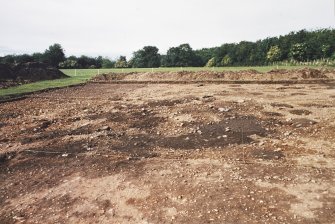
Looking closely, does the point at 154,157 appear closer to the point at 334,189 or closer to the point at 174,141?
the point at 174,141

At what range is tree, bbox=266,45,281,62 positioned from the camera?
57062mm

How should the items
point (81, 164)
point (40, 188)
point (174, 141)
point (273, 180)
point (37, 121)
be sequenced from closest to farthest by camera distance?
point (273, 180) → point (40, 188) → point (81, 164) → point (174, 141) → point (37, 121)

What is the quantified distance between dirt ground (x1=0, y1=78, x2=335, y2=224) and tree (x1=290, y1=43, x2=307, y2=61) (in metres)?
42.2

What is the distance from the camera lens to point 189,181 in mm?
6547

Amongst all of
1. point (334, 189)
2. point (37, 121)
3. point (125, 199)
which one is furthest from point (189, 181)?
point (37, 121)

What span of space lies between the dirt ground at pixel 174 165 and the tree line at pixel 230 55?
42.9 m

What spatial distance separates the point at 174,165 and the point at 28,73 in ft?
101

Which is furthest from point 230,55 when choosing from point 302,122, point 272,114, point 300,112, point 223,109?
point 302,122

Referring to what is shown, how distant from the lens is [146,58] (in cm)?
7950

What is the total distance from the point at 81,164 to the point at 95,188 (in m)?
1.51

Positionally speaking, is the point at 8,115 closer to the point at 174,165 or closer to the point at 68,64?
the point at 174,165

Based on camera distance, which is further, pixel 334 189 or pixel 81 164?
pixel 81 164

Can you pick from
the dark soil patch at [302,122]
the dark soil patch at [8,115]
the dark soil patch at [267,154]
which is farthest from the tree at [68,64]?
the dark soil patch at [267,154]

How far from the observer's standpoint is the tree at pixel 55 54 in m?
68.0
